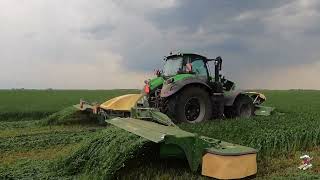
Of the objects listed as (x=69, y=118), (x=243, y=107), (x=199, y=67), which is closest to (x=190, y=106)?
(x=199, y=67)

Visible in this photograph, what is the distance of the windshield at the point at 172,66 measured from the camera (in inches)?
520

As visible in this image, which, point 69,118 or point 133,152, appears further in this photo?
point 69,118

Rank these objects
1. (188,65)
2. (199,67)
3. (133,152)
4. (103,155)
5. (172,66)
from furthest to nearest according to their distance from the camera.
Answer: (172,66)
(199,67)
(188,65)
(103,155)
(133,152)

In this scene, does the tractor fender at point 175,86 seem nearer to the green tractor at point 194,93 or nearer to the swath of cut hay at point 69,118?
the green tractor at point 194,93

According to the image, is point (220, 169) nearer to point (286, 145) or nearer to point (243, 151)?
point (243, 151)

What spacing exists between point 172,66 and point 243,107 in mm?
2323

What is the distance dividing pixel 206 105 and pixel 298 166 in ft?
16.1

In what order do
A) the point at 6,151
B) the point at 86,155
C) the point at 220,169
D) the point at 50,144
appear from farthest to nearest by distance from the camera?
the point at 50,144 < the point at 6,151 < the point at 86,155 < the point at 220,169

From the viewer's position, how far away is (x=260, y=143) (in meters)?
8.96

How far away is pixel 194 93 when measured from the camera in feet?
40.5

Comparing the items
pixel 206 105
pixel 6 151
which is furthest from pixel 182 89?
pixel 6 151

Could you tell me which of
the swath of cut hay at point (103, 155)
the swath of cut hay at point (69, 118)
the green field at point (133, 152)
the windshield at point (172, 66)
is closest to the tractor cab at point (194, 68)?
the windshield at point (172, 66)

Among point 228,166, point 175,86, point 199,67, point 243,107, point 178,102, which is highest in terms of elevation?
point 199,67

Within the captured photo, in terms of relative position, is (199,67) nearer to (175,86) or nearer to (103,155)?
(175,86)
